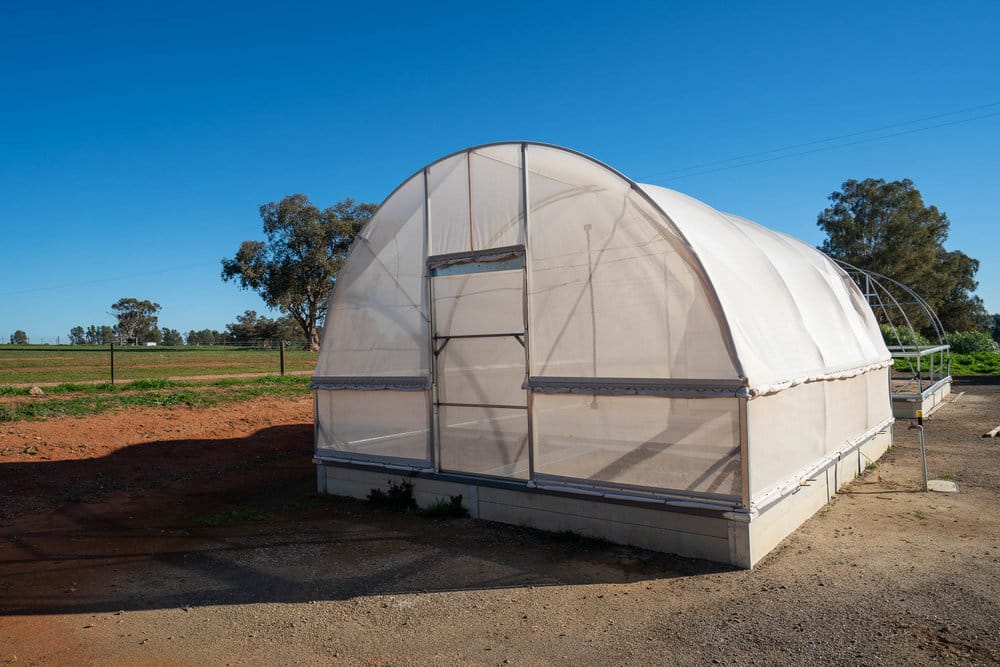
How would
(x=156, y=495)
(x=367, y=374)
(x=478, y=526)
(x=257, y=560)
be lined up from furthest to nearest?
(x=156, y=495) → (x=367, y=374) → (x=478, y=526) → (x=257, y=560)

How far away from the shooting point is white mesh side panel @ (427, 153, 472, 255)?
28.1 ft

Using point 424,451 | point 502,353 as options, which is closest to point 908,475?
point 502,353

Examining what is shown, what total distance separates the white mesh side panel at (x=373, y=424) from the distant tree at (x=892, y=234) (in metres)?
49.4

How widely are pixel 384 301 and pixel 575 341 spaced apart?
296 cm

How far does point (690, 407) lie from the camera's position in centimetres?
651

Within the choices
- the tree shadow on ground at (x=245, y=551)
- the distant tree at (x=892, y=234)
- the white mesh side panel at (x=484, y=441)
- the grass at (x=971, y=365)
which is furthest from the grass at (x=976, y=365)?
the tree shadow on ground at (x=245, y=551)

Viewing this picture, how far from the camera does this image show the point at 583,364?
7383mm

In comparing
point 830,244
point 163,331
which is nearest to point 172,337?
point 163,331

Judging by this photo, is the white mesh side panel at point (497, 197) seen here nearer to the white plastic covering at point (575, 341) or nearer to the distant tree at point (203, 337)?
the white plastic covering at point (575, 341)

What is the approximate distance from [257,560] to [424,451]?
2388 mm

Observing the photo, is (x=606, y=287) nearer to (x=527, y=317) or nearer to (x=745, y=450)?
(x=527, y=317)

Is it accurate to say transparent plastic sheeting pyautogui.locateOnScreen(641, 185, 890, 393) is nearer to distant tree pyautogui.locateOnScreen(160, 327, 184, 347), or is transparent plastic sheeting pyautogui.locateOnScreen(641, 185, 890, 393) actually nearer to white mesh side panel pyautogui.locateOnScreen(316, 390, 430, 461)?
white mesh side panel pyautogui.locateOnScreen(316, 390, 430, 461)

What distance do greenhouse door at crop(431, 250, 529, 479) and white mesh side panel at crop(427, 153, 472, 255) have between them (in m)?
0.31

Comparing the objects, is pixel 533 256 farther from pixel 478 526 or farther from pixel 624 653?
pixel 624 653
